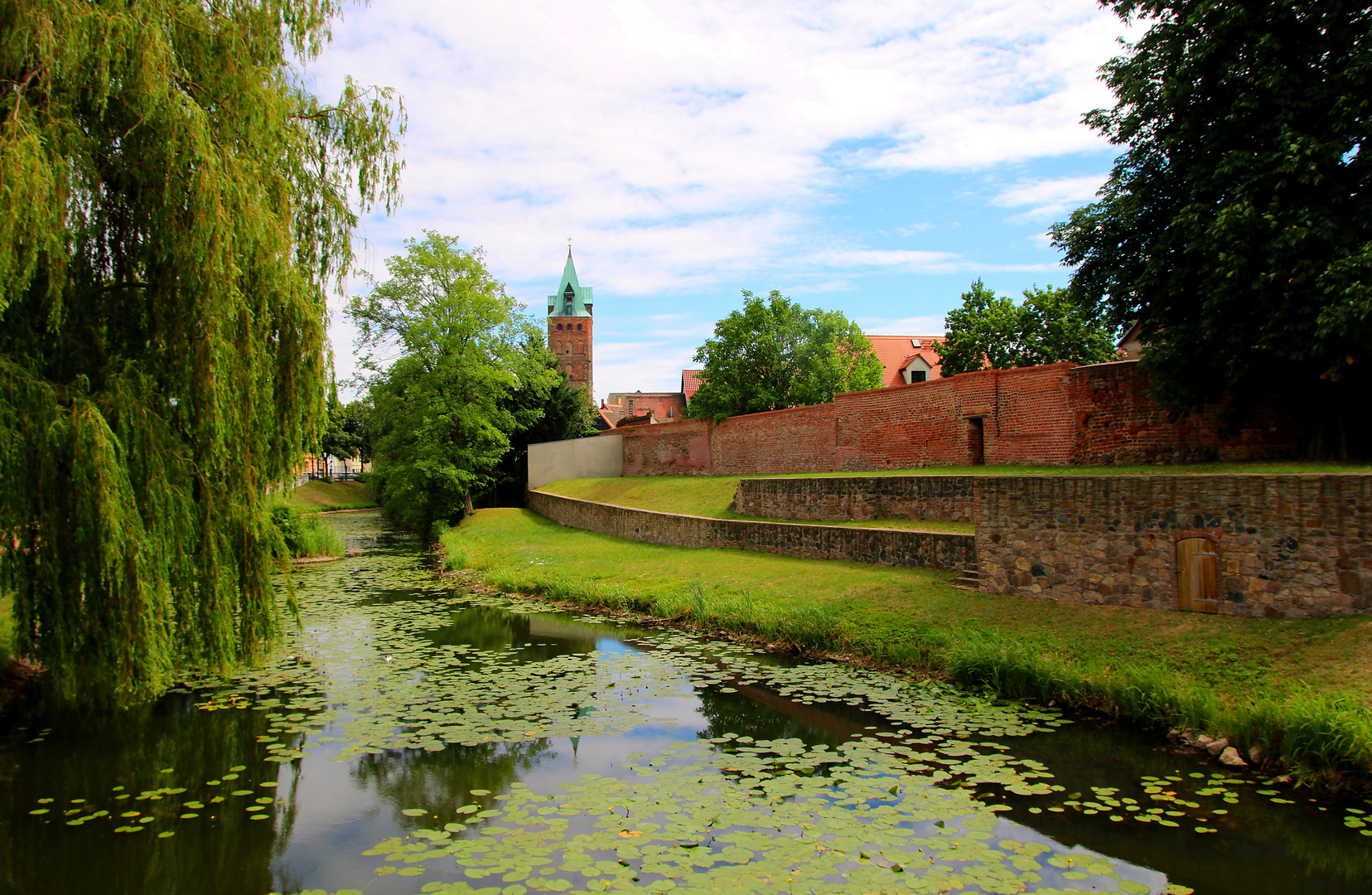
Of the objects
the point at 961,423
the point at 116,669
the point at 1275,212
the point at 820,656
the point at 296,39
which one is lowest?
the point at 820,656

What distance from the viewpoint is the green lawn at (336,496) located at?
50591 mm

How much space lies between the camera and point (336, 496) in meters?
55.1

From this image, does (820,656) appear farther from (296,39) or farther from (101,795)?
(296,39)

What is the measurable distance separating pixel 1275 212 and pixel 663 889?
1370 centimetres

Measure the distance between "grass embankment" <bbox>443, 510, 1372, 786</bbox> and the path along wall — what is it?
273 inches

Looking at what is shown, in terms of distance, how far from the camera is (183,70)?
8023mm

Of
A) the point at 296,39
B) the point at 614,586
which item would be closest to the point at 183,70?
the point at 296,39

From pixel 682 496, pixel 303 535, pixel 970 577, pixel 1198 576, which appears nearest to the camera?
pixel 1198 576

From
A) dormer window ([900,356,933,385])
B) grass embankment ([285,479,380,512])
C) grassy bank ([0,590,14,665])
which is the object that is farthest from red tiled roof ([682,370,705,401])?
grassy bank ([0,590,14,665])

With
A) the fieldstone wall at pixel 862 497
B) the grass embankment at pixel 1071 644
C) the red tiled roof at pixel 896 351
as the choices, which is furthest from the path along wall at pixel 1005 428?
the red tiled roof at pixel 896 351

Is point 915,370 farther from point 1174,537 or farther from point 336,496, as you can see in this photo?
point 336,496

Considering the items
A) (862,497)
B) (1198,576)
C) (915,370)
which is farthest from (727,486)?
(915,370)

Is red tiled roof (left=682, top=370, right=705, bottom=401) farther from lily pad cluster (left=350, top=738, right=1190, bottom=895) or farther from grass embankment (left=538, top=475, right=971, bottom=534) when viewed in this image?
lily pad cluster (left=350, top=738, right=1190, bottom=895)

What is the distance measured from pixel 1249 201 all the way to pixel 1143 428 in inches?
222
